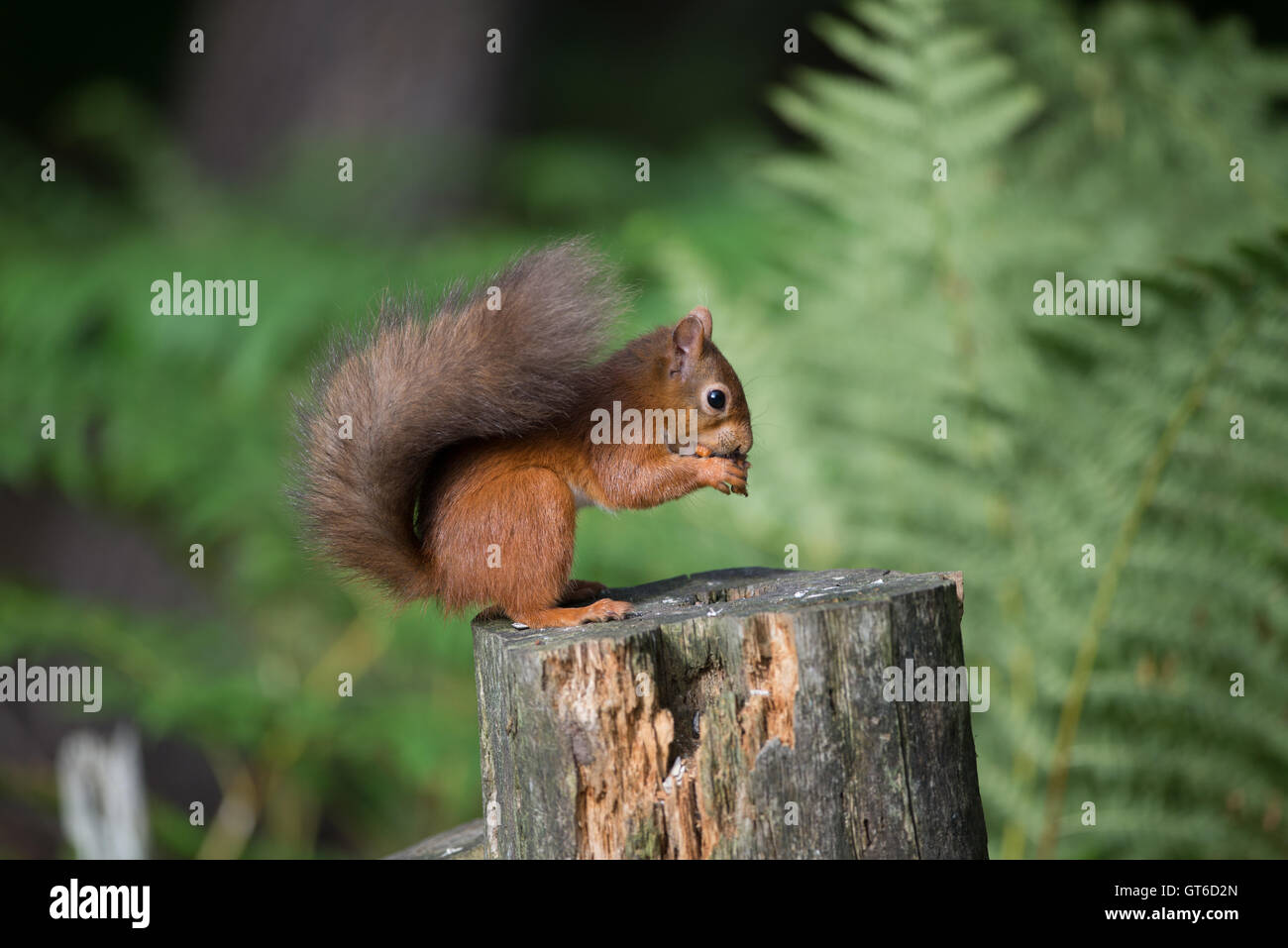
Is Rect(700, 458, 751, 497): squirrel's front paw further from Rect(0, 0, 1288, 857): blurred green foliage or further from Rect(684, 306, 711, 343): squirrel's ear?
Rect(0, 0, 1288, 857): blurred green foliage

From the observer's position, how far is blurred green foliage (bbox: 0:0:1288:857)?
A: 307cm

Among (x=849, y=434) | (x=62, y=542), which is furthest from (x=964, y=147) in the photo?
(x=62, y=542)

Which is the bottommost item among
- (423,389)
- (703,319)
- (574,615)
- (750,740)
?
(750,740)

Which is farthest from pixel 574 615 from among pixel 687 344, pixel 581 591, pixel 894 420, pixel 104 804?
pixel 104 804

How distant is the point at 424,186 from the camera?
4754 millimetres

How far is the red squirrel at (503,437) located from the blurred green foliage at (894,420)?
219 millimetres

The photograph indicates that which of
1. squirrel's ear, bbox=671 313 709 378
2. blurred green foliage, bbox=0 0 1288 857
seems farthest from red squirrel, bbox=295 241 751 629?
blurred green foliage, bbox=0 0 1288 857

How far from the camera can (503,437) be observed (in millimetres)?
2080

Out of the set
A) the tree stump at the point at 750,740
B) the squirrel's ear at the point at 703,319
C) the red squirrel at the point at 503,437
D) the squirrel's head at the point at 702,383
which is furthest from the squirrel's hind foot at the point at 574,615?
the squirrel's ear at the point at 703,319

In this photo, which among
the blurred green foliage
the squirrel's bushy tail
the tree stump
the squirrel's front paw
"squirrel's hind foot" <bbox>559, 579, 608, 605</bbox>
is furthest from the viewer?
the blurred green foliage

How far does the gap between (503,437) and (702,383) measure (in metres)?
0.35

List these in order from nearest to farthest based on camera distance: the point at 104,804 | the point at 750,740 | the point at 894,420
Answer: the point at 750,740
the point at 104,804
the point at 894,420

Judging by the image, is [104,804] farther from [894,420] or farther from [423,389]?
[894,420]

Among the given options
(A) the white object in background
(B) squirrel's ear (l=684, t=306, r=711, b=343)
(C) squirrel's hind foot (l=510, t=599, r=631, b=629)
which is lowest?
(A) the white object in background
